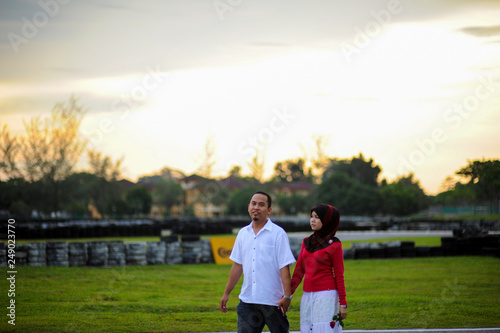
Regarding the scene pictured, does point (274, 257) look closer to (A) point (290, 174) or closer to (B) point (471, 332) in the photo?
(B) point (471, 332)

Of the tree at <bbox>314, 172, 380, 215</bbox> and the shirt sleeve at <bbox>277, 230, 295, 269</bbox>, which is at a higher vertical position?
the tree at <bbox>314, 172, 380, 215</bbox>

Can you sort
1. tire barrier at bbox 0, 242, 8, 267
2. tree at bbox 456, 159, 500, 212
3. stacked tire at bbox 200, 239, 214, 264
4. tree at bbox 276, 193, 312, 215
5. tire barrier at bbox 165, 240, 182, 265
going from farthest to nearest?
1. tree at bbox 276, 193, 312, 215
2. tree at bbox 456, 159, 500, 212
3. stacked tire at bbox 200, 239, 214, 264
4. tire barrier at bbox 165, 240, 182, 265
5. tire barrier at bbox 0, 242, 8, 267

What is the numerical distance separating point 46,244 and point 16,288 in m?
4.68

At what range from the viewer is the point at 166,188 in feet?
381

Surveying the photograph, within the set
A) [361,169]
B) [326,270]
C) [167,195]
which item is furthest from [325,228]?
[167,195]

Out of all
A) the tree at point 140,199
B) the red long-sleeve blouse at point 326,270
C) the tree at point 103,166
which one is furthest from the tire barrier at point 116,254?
the tree at point 140,199

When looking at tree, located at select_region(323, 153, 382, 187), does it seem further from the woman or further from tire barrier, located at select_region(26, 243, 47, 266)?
the woman

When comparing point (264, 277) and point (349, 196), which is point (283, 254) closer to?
point (264, 277)

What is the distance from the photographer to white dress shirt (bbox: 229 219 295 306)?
525 centimetres

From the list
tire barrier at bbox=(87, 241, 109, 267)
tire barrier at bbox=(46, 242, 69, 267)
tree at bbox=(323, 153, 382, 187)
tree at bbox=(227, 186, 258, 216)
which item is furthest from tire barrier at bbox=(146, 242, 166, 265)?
tree at bbox=(323, 153, 382, 187)

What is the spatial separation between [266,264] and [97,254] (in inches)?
512

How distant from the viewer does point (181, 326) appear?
8.66m

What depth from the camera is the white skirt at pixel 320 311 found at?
16.7 feet

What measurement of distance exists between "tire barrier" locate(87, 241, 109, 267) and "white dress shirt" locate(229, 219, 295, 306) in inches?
502
